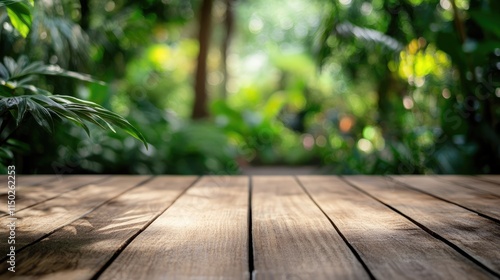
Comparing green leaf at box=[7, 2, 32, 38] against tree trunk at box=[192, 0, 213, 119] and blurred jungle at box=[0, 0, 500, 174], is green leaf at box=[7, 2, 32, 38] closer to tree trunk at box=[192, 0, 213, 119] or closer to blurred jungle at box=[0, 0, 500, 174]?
blurred jungle at box=[0, 0, 500, 174]

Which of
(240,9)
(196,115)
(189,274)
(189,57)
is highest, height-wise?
(240,9)

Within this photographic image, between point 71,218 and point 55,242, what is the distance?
0.26 metres

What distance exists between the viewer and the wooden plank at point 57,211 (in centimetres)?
102

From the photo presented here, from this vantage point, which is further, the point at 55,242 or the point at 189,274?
the point at 55,242

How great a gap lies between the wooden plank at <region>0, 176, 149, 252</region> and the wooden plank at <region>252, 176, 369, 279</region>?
0.44m

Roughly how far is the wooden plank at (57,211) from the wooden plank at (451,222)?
0.80m

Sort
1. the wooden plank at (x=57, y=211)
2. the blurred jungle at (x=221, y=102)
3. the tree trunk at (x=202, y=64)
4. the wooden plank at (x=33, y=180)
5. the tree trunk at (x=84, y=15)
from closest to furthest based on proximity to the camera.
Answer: the wooden plank at (x=57, y=211)
the wooden plank at (x=33, y=180)
the blurred jungle at (x=221, y=102)
the tree trunk at (x=84, y=15)
the tree trunk at (x=202, y=64)

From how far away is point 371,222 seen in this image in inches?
44.3

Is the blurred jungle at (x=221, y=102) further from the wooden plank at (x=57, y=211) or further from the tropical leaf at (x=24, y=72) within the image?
the wooden plank at (x=57, y=211)

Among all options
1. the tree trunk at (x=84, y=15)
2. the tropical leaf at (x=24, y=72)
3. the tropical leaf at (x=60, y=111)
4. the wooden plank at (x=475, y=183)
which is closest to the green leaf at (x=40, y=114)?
the tropical leaf at (x=60, y=111)

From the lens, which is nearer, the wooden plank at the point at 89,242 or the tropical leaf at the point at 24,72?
the wooden plank at the point at 89,242

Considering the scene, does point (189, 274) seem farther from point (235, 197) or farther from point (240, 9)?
point (240, 9)

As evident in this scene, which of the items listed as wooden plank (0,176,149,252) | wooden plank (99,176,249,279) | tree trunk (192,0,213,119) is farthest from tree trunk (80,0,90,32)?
tree trunk (192,0,213,119)

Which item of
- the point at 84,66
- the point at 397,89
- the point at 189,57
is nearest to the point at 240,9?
the point at 189,57
